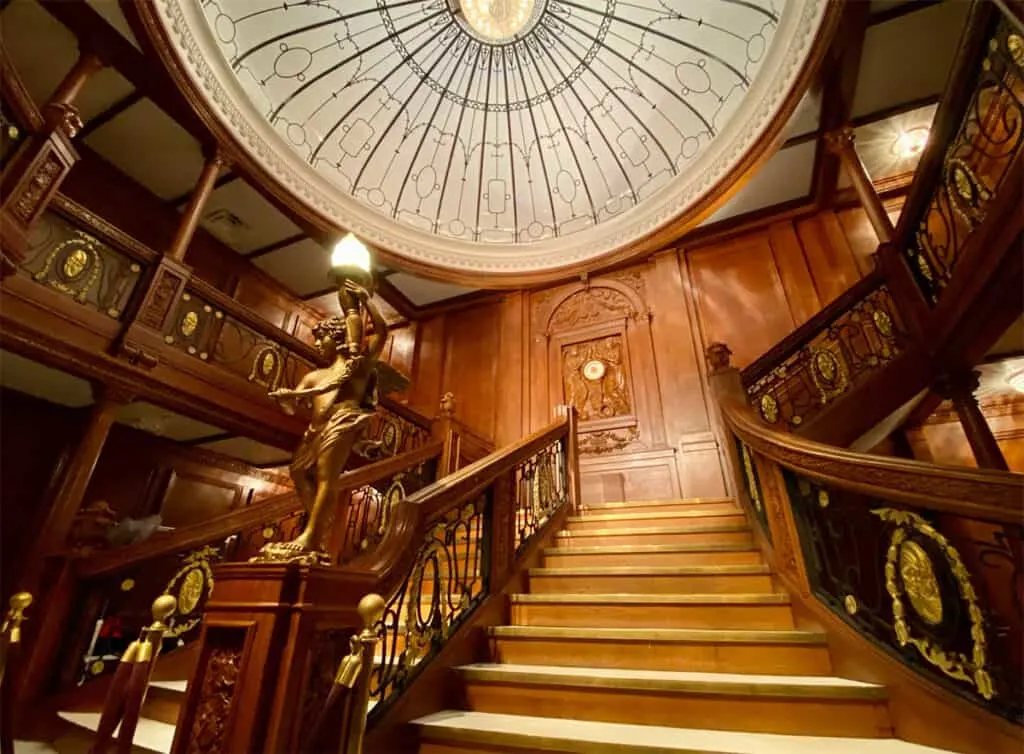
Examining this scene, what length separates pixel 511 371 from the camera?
7320 millimetres

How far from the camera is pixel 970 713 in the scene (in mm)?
1455

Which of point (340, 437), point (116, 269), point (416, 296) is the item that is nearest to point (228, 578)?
point (340, 437)

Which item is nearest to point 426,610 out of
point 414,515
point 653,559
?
point 414,515

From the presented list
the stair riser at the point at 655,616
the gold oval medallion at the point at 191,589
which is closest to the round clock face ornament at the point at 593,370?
the stair riser at the point at 655,616

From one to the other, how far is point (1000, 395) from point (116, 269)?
832 cm

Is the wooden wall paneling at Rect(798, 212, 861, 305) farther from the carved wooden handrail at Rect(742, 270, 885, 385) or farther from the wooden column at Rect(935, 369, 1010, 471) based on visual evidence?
the wooden column at Rect(935, 369, 1010, 471)

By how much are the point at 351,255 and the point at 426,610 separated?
2.00 metres

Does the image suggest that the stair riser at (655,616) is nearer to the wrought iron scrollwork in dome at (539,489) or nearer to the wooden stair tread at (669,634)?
the wooden stair tread at (669,634)

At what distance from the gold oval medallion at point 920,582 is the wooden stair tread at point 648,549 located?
1.04 m

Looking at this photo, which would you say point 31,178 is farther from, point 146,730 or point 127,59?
point 146,730

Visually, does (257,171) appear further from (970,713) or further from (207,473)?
(970,713)

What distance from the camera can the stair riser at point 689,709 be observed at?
1643 mm

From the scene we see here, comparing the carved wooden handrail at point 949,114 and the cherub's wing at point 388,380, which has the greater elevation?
the carved wooden handrail at point 949,114

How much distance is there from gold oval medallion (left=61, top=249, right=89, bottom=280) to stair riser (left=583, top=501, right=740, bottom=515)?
169 inches
